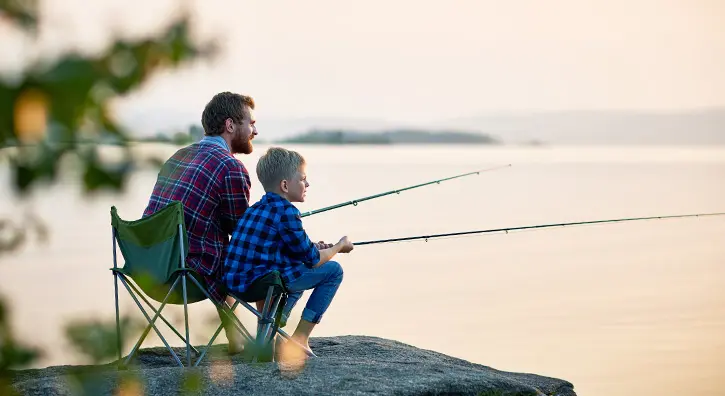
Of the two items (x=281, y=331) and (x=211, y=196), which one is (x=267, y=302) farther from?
(x=211, y=196)

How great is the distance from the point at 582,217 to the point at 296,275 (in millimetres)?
12191

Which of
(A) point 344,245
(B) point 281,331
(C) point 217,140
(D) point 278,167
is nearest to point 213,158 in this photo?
(C) point 217,140

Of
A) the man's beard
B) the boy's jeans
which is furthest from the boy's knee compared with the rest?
the man's beard

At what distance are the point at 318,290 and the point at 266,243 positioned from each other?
358 mm

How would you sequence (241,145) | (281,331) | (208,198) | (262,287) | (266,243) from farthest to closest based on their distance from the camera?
(241,145), (208,198), (281,331), (266,243), (262,287)

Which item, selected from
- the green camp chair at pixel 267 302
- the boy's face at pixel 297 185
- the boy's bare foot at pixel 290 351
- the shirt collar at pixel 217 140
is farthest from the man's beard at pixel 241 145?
the boy's bare foot at pixel 290 351

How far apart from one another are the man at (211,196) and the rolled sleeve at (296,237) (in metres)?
0.35

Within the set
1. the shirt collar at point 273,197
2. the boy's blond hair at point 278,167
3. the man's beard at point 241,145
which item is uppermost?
the man's beard at point 241,145

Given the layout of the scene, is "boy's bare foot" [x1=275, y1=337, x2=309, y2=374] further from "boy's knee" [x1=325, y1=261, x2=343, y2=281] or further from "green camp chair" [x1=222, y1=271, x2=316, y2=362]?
"boy's knee" [x1=325, y1=261, x2=343, y2=281]

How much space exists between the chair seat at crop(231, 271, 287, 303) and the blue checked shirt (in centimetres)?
4

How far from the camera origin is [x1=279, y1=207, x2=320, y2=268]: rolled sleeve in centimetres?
454

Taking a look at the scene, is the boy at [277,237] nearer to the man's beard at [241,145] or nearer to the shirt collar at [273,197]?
the shirt collar at [273,197]

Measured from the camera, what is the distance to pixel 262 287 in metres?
4.44

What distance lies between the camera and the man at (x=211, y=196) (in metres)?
4.77
